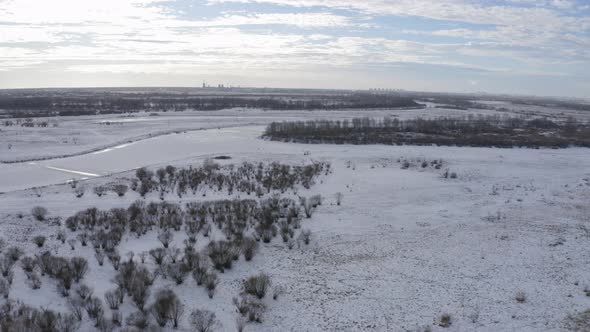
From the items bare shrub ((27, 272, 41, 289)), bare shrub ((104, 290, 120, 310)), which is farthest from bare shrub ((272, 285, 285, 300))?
bare shrub ((27, 272, 41, 289))

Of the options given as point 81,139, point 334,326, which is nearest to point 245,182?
point 334,326

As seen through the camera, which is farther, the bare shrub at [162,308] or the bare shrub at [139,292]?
the bare shrub at [139,292]

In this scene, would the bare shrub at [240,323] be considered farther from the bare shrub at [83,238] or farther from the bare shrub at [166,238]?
the bare shrub at [83,238]

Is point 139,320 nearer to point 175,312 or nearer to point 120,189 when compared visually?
point 175,312

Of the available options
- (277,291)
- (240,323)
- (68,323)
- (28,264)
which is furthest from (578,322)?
(28,264)

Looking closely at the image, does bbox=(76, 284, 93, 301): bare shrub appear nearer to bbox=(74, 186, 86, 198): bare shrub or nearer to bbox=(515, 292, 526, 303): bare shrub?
bbox=(74, 186, 86, 198): bare shrub

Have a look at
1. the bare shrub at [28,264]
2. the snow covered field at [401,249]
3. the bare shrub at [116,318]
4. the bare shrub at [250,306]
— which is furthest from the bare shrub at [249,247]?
the bare shrub at [28,264]
